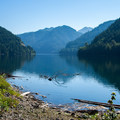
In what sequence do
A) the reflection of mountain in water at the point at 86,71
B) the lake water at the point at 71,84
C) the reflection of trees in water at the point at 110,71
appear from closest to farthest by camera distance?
the lake water at the point at 71,84 < the reflection of trees in water at the point at 110,71 < the reflection of mountain in water at the point at 86,71

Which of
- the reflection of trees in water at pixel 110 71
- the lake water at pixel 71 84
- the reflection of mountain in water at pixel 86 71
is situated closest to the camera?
the lake water at pixel 71 84

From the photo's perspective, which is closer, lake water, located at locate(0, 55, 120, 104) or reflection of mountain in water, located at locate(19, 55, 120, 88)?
lake water, located at locate(0, 55, 120, 104)

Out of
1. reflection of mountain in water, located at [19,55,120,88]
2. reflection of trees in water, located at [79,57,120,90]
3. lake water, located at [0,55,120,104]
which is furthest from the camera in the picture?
reflection of mountain in water, located at [19,55,120,88]

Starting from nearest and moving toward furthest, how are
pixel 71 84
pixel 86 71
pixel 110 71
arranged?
pixel 71 84 < pixel 110 71 < pixel 86 71

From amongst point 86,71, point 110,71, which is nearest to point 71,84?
point 86,71

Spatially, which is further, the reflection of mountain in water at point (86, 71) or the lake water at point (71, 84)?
the reflection of mountain in water at point (86, 71)

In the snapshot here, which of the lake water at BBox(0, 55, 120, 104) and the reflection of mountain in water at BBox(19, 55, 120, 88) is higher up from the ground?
the reflection of mountain in water at BBox(19, 55, 120, 88)

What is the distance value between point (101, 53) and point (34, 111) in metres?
186

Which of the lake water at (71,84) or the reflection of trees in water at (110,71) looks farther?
the reflection of trees in water at (110,71)

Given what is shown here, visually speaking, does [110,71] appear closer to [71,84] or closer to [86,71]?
[86,71]

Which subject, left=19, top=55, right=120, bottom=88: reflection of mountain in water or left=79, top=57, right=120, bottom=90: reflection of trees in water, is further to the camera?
left=19, top=55, right=120, bottom=88: reflection of mountain in water

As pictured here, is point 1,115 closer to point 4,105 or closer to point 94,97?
point 4,105

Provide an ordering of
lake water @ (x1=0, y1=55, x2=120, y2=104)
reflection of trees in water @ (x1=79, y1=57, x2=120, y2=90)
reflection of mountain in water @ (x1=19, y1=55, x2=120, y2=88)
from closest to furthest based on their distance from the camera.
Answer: lake water @ (x1=0, y1=55, x2=120, y2=104) < reflection of trees in water @ (x1=79, y1=57, x2=120, y2=90) < reflection of mountain in water @ (x1=19, y1=55, x2=120, y2=88)

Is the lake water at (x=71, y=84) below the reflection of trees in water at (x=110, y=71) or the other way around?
below
